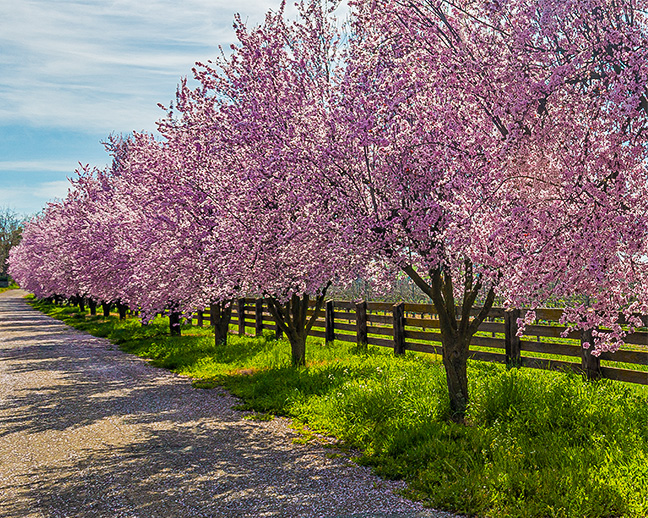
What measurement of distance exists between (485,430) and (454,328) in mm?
1775

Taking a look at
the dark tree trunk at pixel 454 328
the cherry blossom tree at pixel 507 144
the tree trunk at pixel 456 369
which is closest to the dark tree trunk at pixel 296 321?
the dark tree trunk at pixel 454 328

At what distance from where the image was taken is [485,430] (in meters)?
7.08

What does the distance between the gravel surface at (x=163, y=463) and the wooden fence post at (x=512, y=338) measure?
4961 mm

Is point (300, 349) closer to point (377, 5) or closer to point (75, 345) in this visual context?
point (377, 5)

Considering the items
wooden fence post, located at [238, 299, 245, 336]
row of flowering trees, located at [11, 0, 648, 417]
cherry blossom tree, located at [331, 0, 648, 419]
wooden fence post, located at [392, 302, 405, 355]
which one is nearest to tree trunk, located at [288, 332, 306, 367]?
row of flowering trees, located at [11, 0, 648, 417]

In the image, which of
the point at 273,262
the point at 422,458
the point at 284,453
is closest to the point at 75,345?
the point at 273,262

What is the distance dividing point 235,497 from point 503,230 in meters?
4.08

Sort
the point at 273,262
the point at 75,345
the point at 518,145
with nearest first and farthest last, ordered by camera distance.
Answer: the point at 518,145, the point at 273,262, the point at 75,345

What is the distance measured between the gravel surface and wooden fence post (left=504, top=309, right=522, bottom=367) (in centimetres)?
496

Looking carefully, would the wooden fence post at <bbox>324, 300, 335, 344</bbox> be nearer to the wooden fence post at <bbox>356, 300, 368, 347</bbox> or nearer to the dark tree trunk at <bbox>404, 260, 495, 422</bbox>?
the wooden fence post at <bbox>356, 300, 368, 347</bbox>

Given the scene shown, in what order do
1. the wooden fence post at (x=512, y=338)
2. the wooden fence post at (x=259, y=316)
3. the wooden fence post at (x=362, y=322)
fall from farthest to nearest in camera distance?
the wooden fence post at (x=259, y=316)
the wooden fence post at (x=362, y=322)
the wooden fence post at (x=512, y=338)

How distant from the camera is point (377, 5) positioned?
702 cm

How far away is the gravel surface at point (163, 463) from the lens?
5.66 metres

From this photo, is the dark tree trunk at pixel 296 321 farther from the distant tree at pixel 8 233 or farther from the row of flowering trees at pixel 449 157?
the distant tree at pixel 8 233
